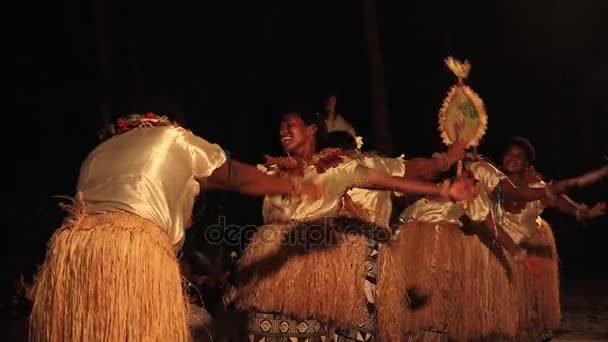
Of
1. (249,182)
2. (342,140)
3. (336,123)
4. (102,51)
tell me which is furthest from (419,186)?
(102,51)

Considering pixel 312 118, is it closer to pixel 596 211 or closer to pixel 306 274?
pixel 306 274

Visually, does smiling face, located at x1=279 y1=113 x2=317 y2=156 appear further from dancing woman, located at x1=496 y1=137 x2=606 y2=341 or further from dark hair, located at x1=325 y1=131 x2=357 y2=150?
dancing woman, located at x1=496 y1=137 x2=606 y2=341

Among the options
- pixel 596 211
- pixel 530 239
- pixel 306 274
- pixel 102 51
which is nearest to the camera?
pixel 306 274

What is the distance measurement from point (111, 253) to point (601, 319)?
21.3 feet

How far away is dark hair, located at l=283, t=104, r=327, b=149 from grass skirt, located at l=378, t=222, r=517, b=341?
1081 mm

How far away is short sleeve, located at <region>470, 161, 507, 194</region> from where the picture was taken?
Result: 5.48 meters

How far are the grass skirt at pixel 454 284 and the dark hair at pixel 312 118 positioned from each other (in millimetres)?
1081

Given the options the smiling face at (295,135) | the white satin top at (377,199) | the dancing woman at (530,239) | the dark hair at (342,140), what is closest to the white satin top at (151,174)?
the smiling face at (295,135)

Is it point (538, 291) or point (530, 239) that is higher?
point (530, 239)

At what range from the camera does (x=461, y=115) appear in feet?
16.6

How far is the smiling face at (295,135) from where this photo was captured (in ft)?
14.5

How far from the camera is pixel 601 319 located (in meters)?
8.34

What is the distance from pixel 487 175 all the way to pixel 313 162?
1.67 m

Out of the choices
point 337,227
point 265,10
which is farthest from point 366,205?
point 265,10
